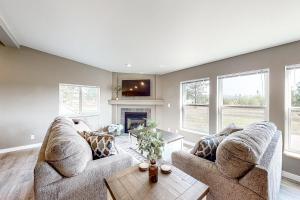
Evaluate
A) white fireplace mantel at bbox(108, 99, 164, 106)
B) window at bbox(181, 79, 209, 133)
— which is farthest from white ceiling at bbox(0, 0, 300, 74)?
white fireplace mantel at bbox(108, 99, 164, 106)

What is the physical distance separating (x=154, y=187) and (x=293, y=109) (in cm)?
281

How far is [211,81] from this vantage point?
12.3ft

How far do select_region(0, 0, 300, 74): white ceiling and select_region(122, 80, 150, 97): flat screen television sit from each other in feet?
6.73

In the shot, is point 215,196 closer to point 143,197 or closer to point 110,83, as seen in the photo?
point 143,197

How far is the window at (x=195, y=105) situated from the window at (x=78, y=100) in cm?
305

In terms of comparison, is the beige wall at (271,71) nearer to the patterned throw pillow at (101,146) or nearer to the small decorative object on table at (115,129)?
the small decorative object on table at (115,129)

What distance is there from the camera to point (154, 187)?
125 centimetres

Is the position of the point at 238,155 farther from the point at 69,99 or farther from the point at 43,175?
the point at 69,99

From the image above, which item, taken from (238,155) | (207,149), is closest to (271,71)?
(207,149)

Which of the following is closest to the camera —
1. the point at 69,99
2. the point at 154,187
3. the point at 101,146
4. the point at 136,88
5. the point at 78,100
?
the point at 154,187

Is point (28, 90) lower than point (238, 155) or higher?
higher

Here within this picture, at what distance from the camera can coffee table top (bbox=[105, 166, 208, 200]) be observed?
115 centimetres

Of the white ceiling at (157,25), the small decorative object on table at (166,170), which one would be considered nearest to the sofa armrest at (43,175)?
the small decorative object on table at (166,170)

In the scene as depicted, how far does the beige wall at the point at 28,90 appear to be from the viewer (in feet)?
11.6
